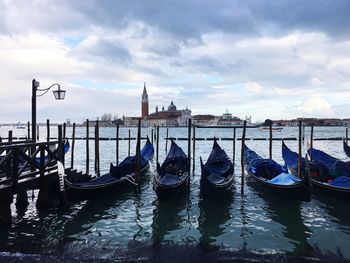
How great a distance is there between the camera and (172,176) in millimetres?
10164

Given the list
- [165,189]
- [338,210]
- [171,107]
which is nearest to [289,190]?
[338,210]

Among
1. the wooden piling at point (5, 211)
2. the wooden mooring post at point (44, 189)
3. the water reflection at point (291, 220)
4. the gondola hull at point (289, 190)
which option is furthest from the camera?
the gondola hull at point (289, 190)

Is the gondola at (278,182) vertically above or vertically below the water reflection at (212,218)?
above

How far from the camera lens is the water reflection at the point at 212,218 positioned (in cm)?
638

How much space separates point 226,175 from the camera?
11062 mm

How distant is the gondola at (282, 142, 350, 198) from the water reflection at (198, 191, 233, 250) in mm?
2431

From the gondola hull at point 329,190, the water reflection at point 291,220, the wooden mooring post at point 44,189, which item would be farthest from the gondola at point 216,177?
the wooden mooring post at point 44,189

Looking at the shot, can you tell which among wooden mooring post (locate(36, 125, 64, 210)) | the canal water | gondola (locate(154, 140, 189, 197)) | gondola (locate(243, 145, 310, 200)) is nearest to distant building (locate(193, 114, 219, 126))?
gondola (locate(154, 140, 189, 197))

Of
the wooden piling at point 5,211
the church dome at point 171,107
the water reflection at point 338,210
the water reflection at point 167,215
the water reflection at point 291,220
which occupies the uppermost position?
the church dome at point 171,107

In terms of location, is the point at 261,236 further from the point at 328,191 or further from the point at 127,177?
the point at 127,177

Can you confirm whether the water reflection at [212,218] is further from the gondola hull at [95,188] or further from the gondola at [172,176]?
the gondola hull at [95,188]

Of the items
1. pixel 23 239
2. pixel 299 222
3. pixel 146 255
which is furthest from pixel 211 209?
pixel 23 239

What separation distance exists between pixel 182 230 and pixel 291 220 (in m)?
2.43

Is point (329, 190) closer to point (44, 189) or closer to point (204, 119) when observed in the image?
point (44, 189)
